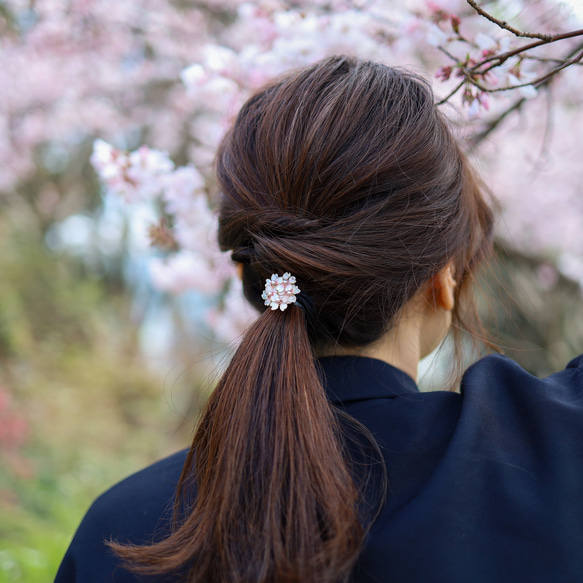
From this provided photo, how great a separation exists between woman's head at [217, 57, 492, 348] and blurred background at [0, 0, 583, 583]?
0.33 meters

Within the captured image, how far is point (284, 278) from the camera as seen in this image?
2.15 ft

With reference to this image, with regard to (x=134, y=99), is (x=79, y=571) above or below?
above

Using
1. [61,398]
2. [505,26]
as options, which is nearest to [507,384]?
[505,26]

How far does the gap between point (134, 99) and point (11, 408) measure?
2.79 meters

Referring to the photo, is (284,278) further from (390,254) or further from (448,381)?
(448,381)

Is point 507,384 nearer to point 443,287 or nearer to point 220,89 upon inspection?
point 443,287

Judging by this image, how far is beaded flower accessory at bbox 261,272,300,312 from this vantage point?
25.5 inches

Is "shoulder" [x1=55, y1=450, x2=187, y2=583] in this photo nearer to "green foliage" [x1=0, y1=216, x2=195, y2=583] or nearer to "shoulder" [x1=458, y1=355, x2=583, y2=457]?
"shoulder" [x1=458, y1=355, x2=583, y2=457]

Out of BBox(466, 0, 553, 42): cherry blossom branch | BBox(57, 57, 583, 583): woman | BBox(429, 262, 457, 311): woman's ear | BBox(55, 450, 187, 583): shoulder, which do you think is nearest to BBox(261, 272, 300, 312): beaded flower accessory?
BBox(57, 57, 583, 583): woman

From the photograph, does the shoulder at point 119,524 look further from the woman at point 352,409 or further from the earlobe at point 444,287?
the earlobe at point 444,287

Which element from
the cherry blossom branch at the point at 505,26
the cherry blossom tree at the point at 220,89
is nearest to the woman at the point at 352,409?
the cherry blossom branch at the point at 505,26

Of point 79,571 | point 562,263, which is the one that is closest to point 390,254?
point 79,571

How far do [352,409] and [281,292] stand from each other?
0.71 feet

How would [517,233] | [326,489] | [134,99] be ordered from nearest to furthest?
[326,489]
[517,233]
[134,99]
